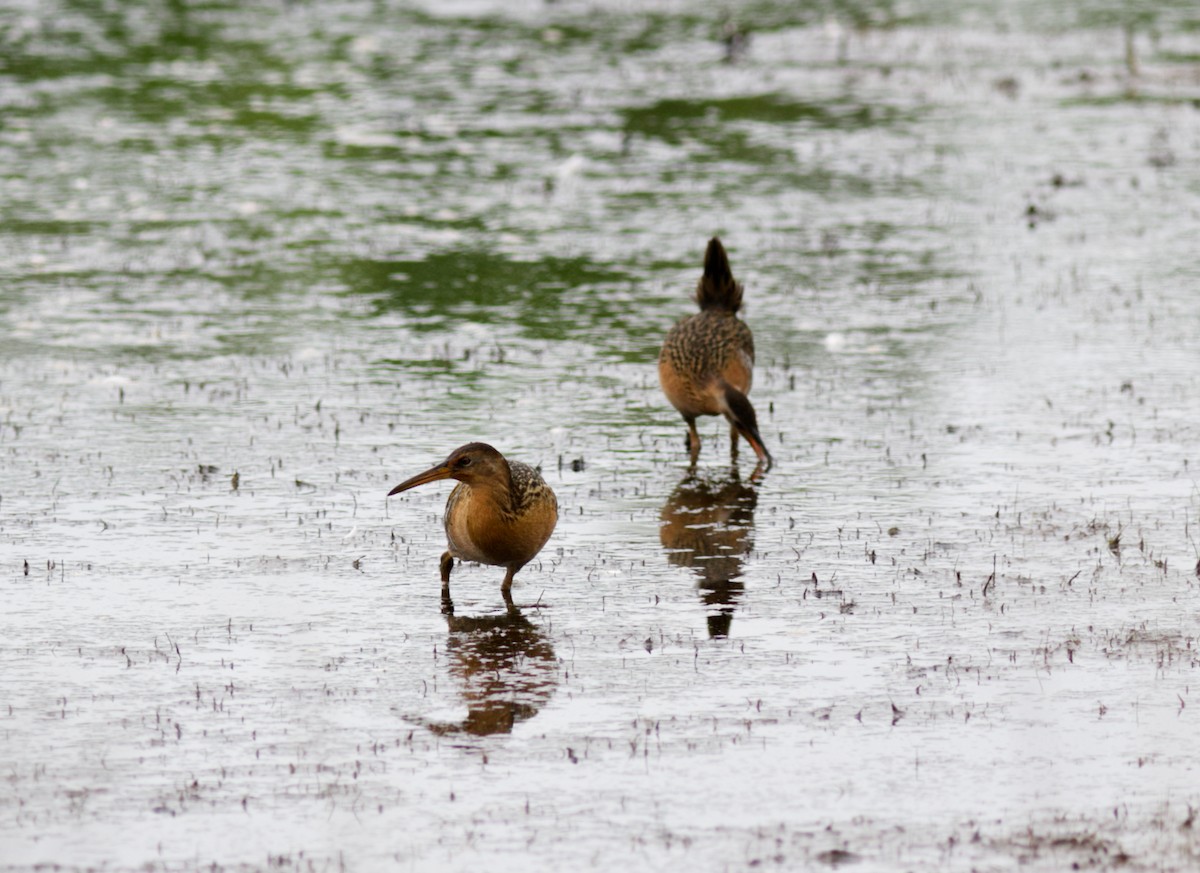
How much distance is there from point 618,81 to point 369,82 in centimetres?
316

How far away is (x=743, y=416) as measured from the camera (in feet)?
35.6

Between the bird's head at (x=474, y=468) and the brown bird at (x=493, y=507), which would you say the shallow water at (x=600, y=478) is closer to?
the brown bird at (x=493, y=507)

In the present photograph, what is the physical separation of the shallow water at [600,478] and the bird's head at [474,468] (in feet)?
2.12

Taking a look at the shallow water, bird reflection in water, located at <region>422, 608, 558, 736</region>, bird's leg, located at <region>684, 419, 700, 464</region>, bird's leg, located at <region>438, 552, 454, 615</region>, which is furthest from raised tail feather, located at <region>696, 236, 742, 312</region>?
bird reflection in water, located at <region>422, 608, 558, 736</region>

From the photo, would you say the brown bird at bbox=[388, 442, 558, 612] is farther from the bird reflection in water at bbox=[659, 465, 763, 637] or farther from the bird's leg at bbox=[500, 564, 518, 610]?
the bird reflection in water at bbox=[659, 465, 763, 637]

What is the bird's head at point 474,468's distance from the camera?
8578mm

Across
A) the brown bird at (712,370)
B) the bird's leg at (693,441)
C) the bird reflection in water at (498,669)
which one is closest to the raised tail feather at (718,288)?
the brown bird at (712,370)

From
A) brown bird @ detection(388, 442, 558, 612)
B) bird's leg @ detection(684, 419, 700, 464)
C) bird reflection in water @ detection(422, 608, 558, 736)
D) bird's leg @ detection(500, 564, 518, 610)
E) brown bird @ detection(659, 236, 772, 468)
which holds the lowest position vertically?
bird reflection in water @ detection(422, 608, 558, 736)

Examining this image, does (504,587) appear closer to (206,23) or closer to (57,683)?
(57,683)

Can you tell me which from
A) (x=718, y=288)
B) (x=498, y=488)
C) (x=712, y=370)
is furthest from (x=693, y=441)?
(x=498, y=488)

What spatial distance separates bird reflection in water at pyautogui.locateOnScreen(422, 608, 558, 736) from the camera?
7477 millimetres

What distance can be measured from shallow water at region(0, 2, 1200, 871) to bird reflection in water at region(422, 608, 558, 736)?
29 millimetres

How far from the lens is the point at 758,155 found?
20.6 metres

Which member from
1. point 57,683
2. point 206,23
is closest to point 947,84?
point 206,23
